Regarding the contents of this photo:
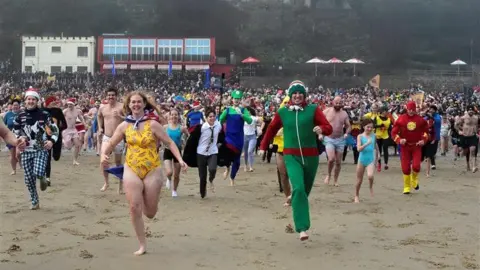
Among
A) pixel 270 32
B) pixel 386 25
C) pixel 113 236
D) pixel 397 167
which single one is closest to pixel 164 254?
pixel 113 236

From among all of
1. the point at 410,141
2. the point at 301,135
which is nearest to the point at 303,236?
the point at 301,135

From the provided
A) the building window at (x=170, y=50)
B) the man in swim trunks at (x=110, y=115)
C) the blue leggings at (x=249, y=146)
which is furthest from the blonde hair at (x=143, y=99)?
the building window at (x=170, y=50)

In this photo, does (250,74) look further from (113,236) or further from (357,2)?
(113,236)

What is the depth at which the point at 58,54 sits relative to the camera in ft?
226

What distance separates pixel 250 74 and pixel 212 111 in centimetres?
5490

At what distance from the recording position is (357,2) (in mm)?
108375

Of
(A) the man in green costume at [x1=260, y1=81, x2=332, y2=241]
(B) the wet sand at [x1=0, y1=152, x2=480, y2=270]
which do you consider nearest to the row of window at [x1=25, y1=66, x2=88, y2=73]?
(B) the wet sand at [x1=0, y1=152, x2=480, y2=270]

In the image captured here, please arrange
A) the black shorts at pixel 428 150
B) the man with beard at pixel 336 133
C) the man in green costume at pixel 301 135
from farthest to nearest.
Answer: the black shorts at pixel 428 150 → the man with beard at pixel 336 133 → the man in green costume at pixel 301 135

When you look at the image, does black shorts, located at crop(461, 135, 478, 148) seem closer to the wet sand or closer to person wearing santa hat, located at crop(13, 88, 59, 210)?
the wet sand

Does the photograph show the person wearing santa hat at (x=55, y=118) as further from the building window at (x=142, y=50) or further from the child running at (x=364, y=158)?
the building window at (x=142, y=50)

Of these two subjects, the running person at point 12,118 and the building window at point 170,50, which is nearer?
the running person at point 12,118

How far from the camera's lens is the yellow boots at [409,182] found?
39.5ft

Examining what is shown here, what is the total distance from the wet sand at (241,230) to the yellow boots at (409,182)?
27cm

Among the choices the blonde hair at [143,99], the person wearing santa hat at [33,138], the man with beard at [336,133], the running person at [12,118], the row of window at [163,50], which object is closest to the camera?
the blonde hair at [143,99]
